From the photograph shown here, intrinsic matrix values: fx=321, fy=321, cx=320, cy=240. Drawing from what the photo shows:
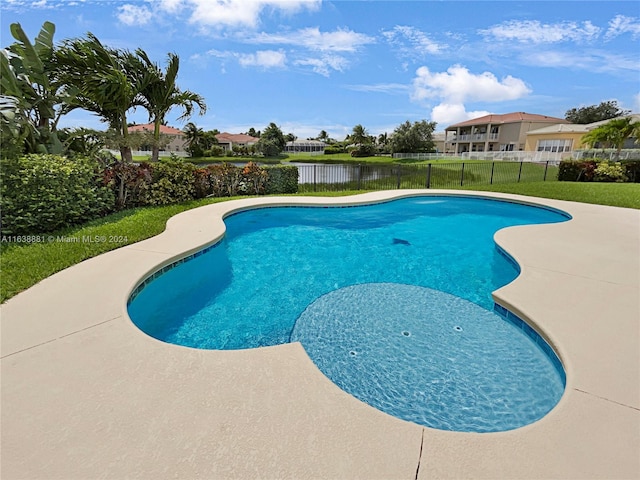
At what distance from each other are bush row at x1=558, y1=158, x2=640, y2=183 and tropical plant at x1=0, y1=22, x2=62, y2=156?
19.4 meters

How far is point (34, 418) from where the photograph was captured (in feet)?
5.88

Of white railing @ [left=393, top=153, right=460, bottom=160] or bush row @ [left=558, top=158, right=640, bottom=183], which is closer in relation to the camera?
bush row @ [left=558, top=158, right=640, bottom=183]

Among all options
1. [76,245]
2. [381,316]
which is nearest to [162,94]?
[76,245]

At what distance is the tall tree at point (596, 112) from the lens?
47156mm

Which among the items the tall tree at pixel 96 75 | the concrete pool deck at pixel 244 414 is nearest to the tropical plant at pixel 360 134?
the tall tree at pixel 96 75

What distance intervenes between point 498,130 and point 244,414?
48389mm

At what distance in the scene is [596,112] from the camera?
1914 inches

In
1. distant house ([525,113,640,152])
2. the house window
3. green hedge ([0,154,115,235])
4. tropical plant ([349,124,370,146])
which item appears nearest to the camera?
green hedge ([0,154,115,235])

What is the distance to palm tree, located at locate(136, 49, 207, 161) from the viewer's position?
10.4 m

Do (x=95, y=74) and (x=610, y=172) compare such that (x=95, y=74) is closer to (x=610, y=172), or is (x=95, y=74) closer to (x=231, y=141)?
(x=610, y=172)

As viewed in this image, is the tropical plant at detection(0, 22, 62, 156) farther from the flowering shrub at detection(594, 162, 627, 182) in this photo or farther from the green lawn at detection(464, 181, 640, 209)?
the flowering shrub at detection(594, 162, 627, 182)

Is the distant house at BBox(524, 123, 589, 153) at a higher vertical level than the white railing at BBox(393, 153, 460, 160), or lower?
higher

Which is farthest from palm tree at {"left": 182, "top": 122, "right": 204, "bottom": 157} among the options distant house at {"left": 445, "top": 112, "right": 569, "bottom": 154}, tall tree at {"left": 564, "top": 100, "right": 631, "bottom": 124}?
tall tree at {"left": 564, "top": 100, "right": 631, "bottom": 124}

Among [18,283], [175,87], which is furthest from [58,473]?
[175,87]
